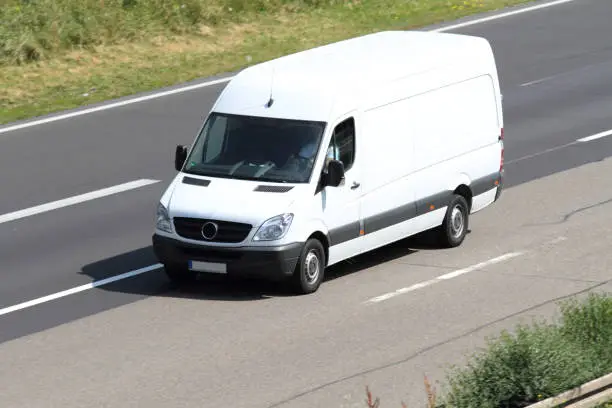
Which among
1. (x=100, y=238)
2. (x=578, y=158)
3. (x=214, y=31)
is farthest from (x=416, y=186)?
(x=214, y=31)

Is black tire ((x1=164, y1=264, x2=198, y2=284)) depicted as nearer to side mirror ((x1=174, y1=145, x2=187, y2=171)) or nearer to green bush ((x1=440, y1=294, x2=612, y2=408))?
side mirror ((x1=174, y1=145, x2=187, y2=171))

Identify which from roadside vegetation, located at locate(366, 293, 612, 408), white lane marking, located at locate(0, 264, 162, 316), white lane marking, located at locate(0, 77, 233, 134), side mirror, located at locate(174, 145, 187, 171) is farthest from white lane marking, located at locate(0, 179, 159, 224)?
roadside vegetation, located at locate(366, 293, 612, 408)

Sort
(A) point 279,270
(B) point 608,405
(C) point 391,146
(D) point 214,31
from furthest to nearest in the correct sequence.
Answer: (D) point 214,31, (C) point 391,146, (A) point 279,270, (B) point 608,405

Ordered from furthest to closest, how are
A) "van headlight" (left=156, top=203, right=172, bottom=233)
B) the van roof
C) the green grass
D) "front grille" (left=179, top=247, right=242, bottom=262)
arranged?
the green grass < the van roof < "van headlight" (left=156, top=203, right=172, bottom=233) < "front grille" (left=179, top=247, right=242, bottom=262)

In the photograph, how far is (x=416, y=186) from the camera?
16828 millimetres

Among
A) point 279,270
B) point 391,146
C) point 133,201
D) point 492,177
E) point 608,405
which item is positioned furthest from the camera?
point 133,201

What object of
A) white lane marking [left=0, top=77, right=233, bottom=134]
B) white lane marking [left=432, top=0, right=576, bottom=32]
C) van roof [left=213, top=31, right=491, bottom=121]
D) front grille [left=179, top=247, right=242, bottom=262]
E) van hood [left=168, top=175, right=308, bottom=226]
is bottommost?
white lane marking [left=432, top=0, right=576, bottom=32]

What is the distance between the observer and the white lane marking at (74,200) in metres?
19.5

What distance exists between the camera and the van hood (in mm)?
15273

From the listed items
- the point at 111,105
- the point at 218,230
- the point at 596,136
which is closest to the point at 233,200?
the point at 218,230

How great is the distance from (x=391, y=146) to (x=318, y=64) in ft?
4.24

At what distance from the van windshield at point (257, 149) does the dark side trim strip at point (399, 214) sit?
0.77 meters

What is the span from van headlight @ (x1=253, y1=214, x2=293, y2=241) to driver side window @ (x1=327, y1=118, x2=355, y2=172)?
1070mm

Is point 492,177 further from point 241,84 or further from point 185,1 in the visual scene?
point 185,1
